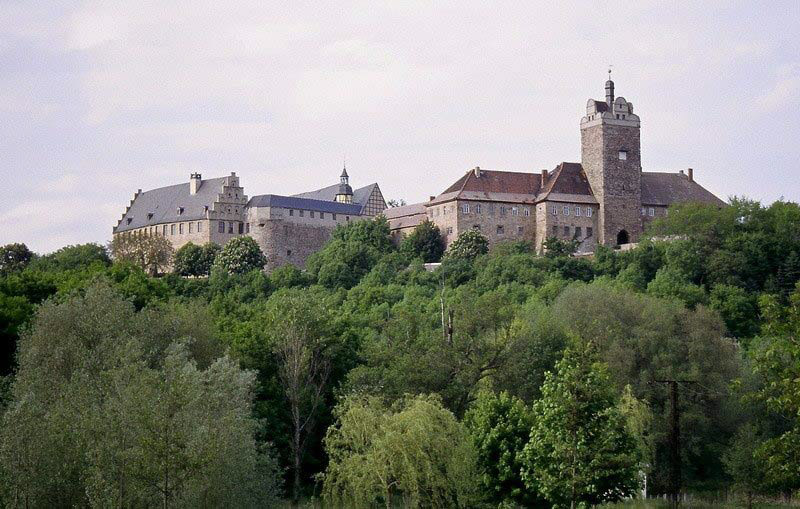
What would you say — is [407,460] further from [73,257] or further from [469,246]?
[73,257]

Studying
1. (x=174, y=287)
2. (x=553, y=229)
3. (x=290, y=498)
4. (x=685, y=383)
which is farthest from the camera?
(x=553, y=229)

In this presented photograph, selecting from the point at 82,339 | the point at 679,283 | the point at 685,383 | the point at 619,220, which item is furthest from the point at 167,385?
the point at 619,220

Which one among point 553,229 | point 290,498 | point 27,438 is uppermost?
point 553,229

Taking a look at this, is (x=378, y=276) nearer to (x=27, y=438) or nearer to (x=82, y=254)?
(x=82, y=254)

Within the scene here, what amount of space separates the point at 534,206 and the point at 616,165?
637 cm

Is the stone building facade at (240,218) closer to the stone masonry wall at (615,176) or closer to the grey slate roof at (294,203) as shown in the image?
the grey slate roof at (294,203)

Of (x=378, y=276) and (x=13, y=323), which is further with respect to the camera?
(x=378, y=276)

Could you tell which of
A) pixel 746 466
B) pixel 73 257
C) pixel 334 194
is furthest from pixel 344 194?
pixel 746 466

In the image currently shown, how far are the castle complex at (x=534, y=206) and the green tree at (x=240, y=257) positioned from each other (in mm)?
3549

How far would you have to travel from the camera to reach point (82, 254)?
95875mm

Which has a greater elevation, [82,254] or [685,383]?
[82,254]

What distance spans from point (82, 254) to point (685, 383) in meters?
52.4

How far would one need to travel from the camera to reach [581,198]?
93.4m

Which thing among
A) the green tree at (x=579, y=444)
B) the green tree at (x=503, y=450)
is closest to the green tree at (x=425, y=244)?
the green tree at (x=503, y=450)
